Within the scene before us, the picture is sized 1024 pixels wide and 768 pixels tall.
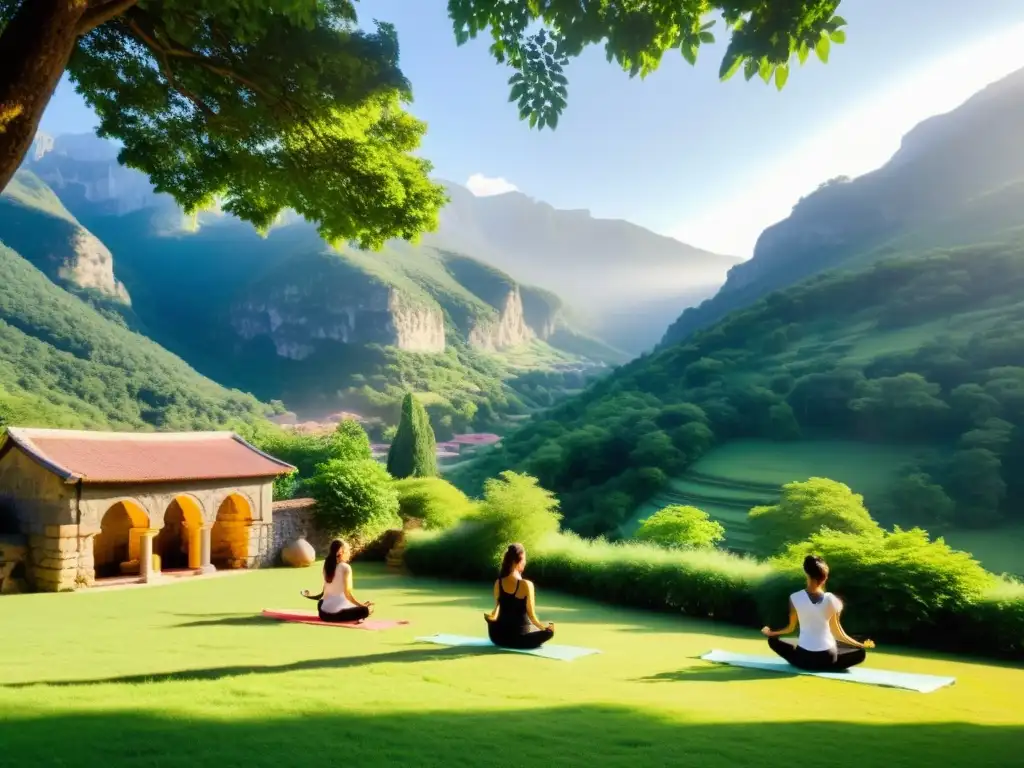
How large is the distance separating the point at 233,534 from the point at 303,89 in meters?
16.5

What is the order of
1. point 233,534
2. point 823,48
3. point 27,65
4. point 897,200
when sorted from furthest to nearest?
point 897,200 → point 233,534 → point 823,48 → point 27,65

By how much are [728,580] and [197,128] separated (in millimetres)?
12660

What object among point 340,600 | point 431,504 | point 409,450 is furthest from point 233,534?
point 409,450

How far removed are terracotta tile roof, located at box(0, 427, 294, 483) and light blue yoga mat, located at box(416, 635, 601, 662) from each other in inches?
439

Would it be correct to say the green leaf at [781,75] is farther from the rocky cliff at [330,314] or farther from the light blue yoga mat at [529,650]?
the rocky cliff at [330,314]

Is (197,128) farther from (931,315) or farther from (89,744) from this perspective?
(931,315)

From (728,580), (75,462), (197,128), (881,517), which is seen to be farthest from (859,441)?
(197,128)

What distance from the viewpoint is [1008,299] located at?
265 feet

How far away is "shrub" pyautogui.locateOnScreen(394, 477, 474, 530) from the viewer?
26219 millimetres

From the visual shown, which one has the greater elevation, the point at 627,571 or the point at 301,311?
the point at 301,311

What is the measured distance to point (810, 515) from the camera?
119ft

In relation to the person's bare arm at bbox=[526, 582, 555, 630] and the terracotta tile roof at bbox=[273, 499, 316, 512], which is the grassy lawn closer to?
the person's bare arm at bbox=[526, 582, 555, 630]

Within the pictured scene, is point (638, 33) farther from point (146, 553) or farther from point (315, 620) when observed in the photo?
point (146, 553)

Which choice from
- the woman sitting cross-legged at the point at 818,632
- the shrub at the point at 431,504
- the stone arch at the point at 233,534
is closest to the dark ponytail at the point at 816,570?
the woman sitting cross-legged at the point at 818,632
